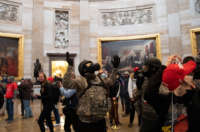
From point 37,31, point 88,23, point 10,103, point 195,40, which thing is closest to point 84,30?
point 88,23

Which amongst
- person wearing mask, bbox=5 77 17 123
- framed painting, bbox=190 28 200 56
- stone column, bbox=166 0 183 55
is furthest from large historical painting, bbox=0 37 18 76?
framed painting, bbox=190 28 200 56

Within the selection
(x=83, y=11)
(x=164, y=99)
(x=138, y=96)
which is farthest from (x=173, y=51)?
(x=164, y=99)

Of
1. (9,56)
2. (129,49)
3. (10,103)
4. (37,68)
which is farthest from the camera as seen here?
(129,49)

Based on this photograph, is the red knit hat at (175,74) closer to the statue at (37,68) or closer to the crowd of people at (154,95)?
the crowd of people at (154,95)

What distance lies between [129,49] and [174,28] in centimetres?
379

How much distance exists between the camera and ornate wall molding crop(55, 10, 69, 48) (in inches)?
583

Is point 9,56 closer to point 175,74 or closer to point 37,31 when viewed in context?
point 37,31

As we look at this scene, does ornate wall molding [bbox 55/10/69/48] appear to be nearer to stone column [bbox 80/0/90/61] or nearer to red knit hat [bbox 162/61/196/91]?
stone column [bbox 80/0/90/61]

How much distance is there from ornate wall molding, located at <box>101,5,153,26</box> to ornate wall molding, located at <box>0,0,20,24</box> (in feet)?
23.4

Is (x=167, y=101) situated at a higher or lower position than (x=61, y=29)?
lower

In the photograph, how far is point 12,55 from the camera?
12867 mm

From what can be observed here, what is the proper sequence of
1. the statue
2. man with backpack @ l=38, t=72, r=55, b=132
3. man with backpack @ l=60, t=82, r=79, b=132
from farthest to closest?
1. the statue
2. man with backpack @ l=38, t=72, r=55, b=132
3. man with backpack @ l=60, t=82, r=79, b=132

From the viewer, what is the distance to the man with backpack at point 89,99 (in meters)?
2.49

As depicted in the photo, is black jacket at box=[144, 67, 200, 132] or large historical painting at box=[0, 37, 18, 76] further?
large historical painting at box=[0, 37, 18, 76]
